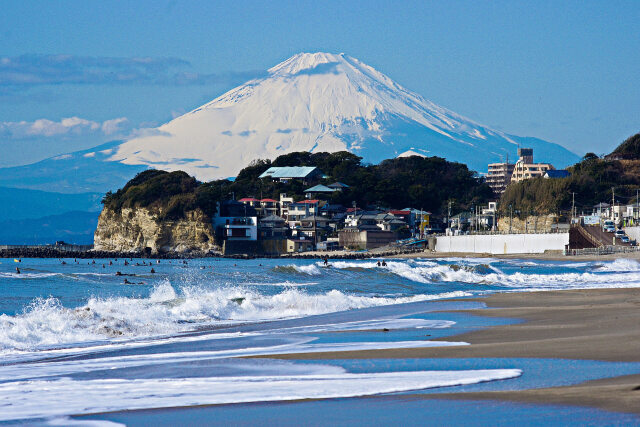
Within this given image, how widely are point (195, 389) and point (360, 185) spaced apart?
3965 inches

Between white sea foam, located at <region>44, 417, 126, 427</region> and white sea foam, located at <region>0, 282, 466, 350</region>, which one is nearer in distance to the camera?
white sea foam, located at <region>44, 417, 126, 427</region>

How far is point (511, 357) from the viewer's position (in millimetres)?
9516

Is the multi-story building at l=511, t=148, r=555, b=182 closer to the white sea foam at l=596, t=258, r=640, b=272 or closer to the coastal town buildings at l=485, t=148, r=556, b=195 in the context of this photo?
the coastal town buildings at l=485, t=148, r=556, b=195

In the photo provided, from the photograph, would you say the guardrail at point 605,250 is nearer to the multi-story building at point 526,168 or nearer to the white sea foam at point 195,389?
the white sea foam at point 195,389

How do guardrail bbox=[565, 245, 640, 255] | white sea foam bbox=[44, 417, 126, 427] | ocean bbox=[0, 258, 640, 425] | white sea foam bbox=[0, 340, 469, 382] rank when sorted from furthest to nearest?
guardrail bbox=[565, 245, 640, 255], white sea foam bbox=[0, 340, 469, 382], ocean bbox=[0, 258, 640, 425], white sea foam bbox=[44, 417, 126, 427]

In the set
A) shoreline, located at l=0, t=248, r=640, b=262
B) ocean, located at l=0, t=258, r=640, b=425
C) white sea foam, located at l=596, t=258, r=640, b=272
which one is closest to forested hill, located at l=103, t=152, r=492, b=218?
shoreline, located at l=0, t=248, r=640, b=262

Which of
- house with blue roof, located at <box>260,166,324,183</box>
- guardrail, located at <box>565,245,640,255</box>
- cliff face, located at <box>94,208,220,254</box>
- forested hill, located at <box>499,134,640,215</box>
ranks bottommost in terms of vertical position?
guardrail, located at <box>565,245,640,255</box>

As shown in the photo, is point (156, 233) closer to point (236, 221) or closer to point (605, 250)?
point (236, 221)

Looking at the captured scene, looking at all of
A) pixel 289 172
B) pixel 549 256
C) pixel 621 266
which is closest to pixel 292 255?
pixel 289 172

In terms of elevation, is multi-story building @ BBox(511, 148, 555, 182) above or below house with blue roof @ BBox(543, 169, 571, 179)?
above

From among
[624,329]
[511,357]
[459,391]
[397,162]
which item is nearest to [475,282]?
[624,329]

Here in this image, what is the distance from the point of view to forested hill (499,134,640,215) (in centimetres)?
9306

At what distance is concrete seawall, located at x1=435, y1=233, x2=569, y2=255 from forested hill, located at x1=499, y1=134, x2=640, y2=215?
60.6 feet

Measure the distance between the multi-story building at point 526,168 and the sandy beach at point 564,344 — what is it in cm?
11969
